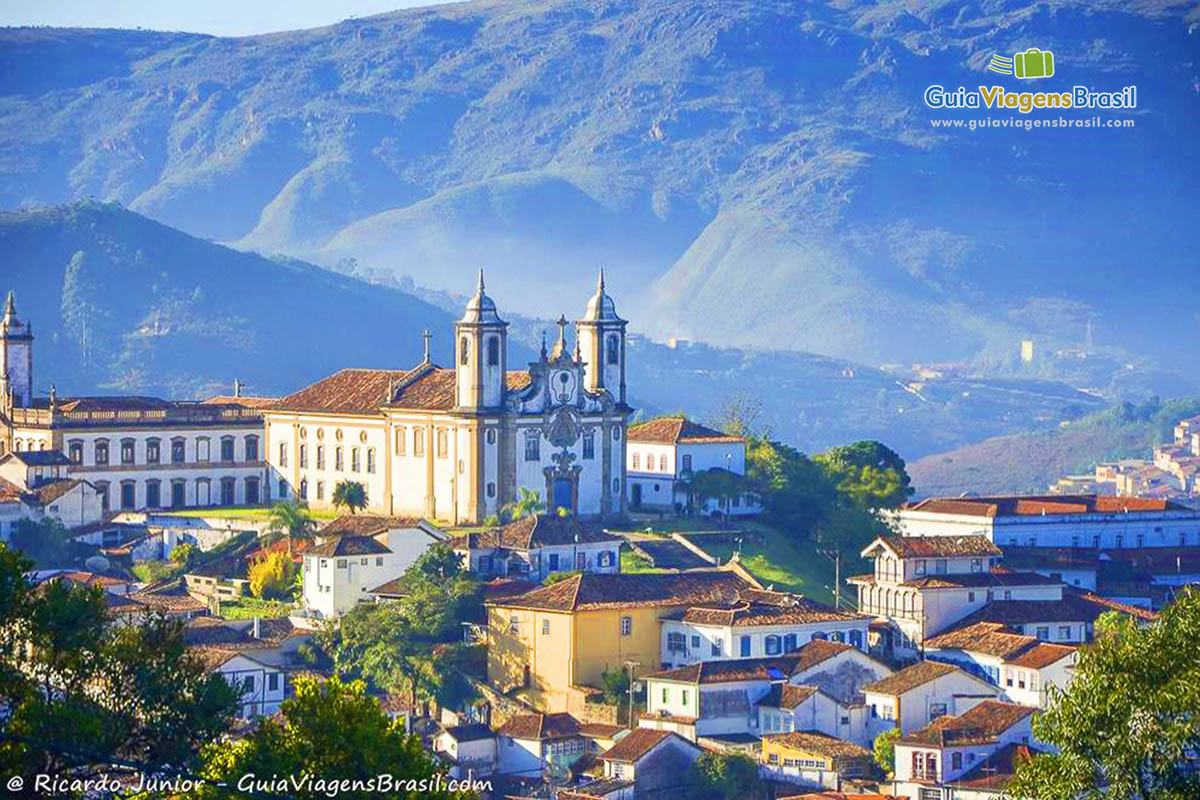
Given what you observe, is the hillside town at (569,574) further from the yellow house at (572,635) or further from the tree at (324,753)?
the tree at (324,753)

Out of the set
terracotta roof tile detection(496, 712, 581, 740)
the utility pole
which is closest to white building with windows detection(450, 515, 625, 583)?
the utility pole

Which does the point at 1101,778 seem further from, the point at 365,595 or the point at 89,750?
the point at 365,595

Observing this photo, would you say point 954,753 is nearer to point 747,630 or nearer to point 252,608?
point 747,630

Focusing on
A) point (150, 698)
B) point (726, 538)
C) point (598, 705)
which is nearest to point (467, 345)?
point (726, 538)

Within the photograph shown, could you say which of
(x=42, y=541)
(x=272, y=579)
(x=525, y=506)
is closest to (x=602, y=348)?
(x=525, y=506)

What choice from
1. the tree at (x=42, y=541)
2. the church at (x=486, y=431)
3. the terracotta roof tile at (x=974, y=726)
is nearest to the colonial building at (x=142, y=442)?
the church at (x=486, y=431)
